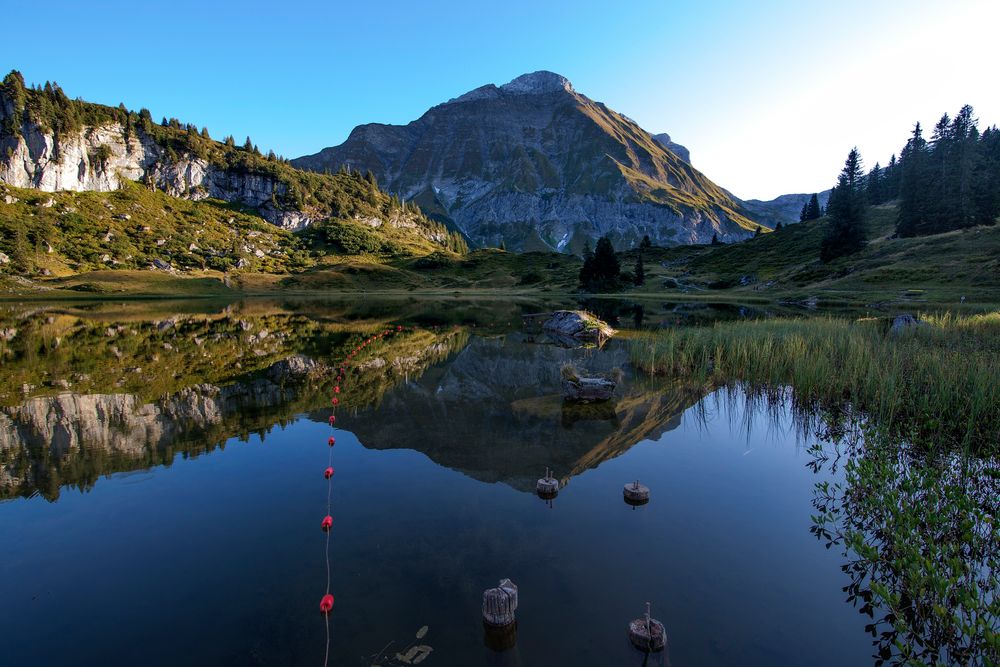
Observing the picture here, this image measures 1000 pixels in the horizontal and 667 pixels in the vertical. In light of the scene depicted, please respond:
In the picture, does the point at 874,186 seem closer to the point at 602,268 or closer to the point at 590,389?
the point at 602,268

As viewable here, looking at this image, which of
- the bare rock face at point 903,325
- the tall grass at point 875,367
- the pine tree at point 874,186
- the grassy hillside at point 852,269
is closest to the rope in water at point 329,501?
the tall grass at point 875,367

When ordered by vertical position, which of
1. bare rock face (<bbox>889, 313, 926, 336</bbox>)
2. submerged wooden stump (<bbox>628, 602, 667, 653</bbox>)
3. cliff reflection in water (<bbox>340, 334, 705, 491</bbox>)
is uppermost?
bare rock face (<bbox>889, 313, 926, 336</bbox>)

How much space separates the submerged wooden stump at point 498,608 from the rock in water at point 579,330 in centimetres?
2956

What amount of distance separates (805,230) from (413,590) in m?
174

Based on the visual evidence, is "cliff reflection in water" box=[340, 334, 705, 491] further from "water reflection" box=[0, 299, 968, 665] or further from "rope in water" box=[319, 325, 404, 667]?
"rope in water" box=[319, 325, 404, 667]

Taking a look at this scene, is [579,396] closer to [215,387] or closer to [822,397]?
[822,397]

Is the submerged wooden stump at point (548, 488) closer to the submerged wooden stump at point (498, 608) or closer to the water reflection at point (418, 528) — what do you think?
the water reflection at point (418, 528)

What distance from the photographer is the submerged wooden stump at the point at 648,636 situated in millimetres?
6117

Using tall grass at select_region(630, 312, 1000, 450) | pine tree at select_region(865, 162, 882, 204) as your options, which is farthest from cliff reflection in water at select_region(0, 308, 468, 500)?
pine tree at select_region(865, 162, 882, 204)

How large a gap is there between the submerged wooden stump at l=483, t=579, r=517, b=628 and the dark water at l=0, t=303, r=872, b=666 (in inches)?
12.4

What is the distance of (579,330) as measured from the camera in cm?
3944

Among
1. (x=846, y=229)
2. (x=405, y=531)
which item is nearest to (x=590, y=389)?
(x=405, y=531)

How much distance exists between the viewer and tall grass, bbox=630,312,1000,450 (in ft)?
44.8

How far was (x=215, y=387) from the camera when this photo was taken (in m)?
22.6
